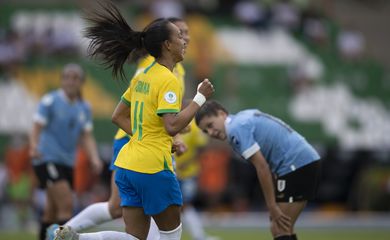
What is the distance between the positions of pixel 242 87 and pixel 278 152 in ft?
44.0

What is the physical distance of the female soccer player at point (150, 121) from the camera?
679 cm

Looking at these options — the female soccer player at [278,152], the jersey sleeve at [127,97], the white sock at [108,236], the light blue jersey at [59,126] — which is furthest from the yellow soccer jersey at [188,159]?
the white sock at [108,236]

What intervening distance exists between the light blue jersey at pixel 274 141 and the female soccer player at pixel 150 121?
1124 millimetres

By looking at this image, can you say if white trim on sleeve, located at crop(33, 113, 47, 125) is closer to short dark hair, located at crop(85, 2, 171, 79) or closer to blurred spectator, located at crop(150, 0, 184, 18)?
short dark hair, located at crop(85, 2, 171, 79)

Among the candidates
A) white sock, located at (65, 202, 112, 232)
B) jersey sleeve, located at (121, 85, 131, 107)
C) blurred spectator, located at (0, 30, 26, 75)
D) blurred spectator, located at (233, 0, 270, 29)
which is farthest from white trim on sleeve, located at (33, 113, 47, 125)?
blurred spectator, located at (233, 0, 270, 29)

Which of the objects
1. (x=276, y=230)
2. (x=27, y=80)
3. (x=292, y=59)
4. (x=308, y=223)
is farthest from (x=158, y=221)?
(x=292, y=59)

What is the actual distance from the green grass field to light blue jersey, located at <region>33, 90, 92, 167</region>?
3037mm

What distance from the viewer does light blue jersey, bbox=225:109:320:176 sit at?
796 cm

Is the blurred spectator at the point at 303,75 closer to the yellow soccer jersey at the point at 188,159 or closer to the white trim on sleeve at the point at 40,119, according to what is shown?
the yellow soccer jersey at the point at 188,159

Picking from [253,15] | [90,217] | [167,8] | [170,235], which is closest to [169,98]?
[170,235]

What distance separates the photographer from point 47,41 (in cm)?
2073

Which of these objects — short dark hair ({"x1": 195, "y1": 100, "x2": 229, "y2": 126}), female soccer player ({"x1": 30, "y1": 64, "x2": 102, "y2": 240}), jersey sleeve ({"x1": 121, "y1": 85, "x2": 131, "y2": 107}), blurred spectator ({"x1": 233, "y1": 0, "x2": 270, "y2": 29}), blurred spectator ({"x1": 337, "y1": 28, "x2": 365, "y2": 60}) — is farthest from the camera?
blurred spectator ({"x1": 337, "y1": 28, "x2": 365, "y2": 60})

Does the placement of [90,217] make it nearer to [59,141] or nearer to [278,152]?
[278,152]

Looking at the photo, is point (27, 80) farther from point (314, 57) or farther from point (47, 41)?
point (314, 57)
